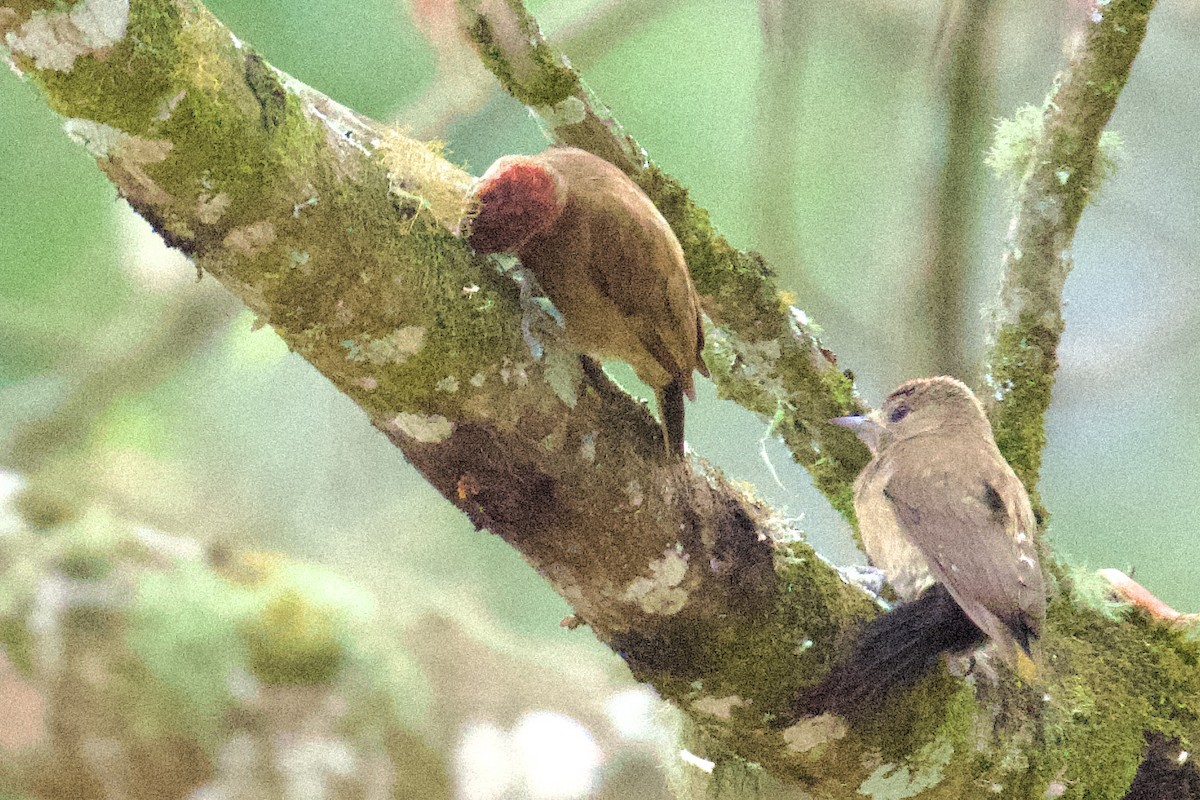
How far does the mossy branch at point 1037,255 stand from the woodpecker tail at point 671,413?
43.1 inches

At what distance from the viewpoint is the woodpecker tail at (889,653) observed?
134 cm

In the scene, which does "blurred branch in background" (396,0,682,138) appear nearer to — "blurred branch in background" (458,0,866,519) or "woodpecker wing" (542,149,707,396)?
"blurred branch in background" (458,0,866,519)

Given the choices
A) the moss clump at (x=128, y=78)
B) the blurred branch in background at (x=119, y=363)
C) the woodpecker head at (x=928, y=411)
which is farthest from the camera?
the blurred branch in background at (x=119, y=363)

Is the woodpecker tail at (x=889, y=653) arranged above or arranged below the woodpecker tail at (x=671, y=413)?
below

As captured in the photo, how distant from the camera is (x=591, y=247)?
1.07 meters

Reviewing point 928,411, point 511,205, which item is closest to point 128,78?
point 511,205

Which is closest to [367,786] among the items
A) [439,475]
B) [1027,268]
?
[439,475]

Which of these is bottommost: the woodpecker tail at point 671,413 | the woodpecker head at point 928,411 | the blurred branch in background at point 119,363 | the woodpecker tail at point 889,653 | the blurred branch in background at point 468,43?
the woodpecker tail at point 889,653

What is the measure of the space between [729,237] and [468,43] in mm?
942

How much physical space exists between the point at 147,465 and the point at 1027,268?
76.7 inches

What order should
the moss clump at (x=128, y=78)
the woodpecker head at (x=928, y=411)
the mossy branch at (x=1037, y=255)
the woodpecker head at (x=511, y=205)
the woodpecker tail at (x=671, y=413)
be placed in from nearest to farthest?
the moss clump at (x=128, y=78) → the woodpecker head at (x=511, y=205) → the woodpecker tail at (x=671, y=413) → the woodpecker head at (x=928, y=411) → the mossy branch at (x=1037, y=255)

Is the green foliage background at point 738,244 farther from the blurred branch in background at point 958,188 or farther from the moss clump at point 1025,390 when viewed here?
the moss clump at point 1025,390

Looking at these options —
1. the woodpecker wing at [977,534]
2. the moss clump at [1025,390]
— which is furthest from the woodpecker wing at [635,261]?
the moss clump at [1025,390]

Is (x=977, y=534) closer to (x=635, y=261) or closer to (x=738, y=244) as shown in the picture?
(x=635, y=261)
